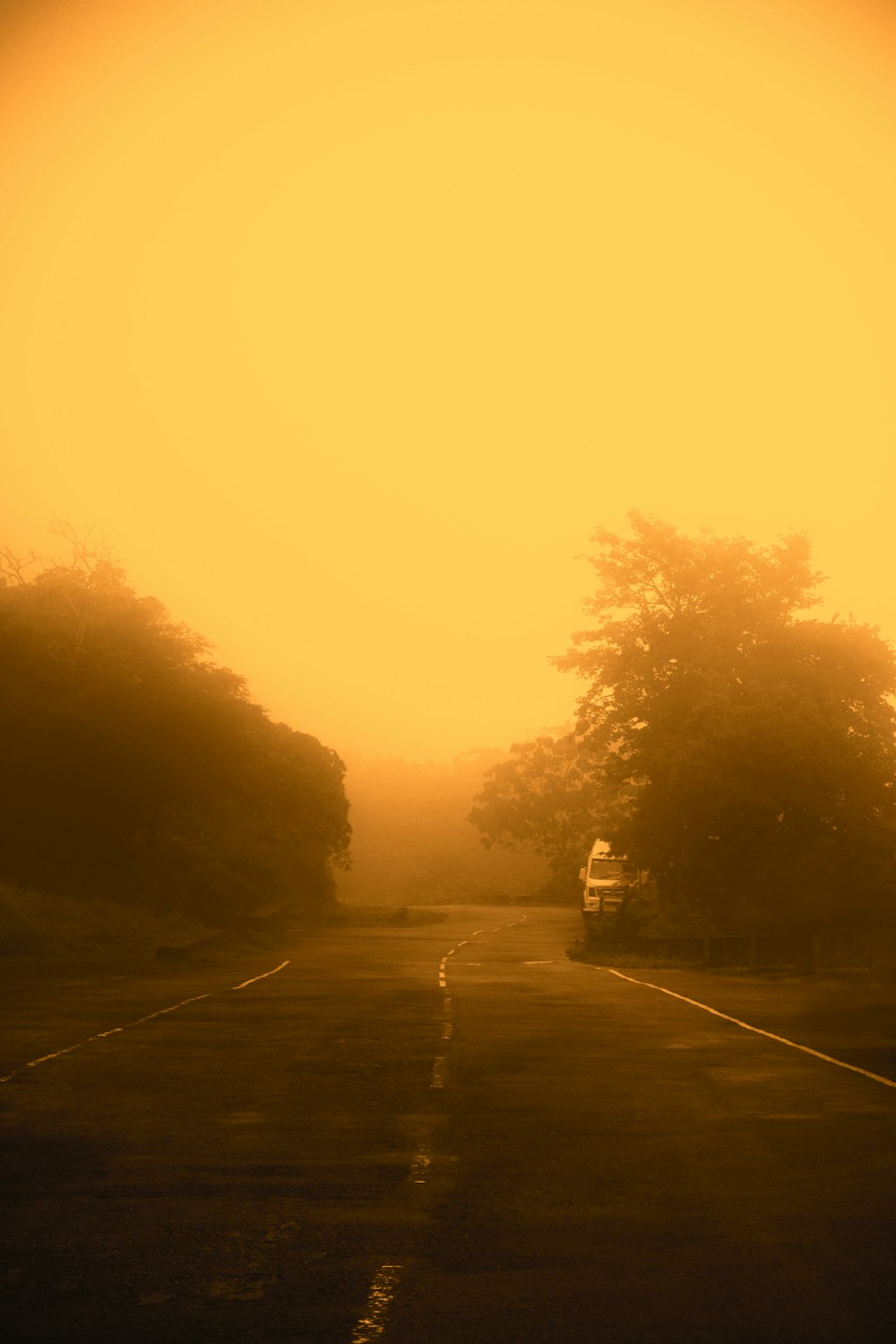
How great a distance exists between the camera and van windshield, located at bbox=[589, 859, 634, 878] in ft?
175

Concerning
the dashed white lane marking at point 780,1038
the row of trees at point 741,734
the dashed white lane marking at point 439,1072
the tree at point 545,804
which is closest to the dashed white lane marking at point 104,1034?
the dashed white lane marking at point 439,1072

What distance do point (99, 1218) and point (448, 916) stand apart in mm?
54670

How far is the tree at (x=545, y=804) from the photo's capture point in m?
81.6

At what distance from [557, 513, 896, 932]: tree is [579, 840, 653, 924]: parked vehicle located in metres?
1.95

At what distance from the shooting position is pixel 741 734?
38625 mm

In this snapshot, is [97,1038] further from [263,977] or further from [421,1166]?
[263,977]

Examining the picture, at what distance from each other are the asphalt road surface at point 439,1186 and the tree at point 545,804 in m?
64.0

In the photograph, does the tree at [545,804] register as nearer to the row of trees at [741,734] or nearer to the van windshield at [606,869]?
the van windshield at [606,869]

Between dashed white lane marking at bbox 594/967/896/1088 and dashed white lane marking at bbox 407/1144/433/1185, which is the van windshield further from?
dashed white lane marking at bbox 407/1144/433/1185

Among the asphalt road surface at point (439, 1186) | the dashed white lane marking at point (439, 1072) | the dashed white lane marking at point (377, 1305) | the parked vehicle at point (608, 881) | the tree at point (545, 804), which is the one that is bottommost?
the dashed white lane marking at point (377, 1305)

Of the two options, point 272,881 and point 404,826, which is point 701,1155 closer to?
point 272,881

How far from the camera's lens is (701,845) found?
40.7m

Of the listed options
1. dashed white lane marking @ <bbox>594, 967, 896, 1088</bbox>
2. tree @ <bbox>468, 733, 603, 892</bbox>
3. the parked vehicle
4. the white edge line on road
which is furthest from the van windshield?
dashed white lane marking @ <bbox>594, 967, 896, 1088</bbox>

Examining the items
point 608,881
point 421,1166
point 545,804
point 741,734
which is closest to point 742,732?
point 741,734
